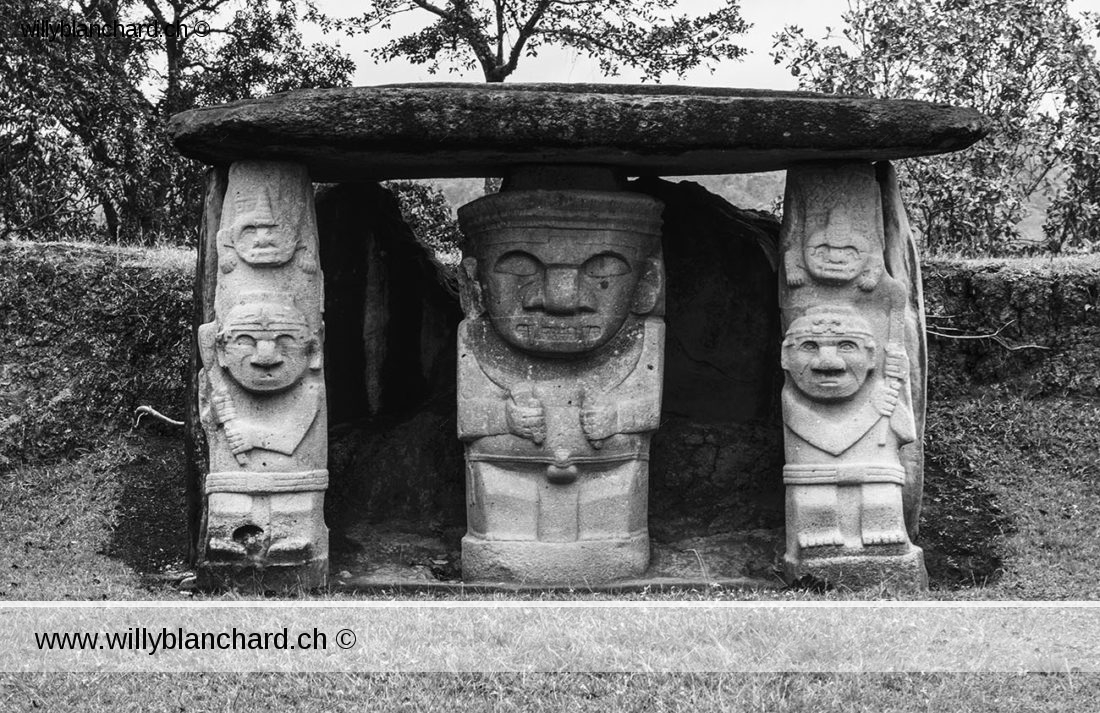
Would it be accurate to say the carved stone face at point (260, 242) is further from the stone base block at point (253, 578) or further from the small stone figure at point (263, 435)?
the stone base block at point (253, 578)

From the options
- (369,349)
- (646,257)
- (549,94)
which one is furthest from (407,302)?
(549,94)

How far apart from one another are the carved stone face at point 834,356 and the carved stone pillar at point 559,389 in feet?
2.39

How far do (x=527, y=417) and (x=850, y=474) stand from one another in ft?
4.99

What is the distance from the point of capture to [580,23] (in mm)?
13234

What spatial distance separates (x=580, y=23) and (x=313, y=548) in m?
7.68

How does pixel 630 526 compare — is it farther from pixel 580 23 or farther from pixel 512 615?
pixel 580 23

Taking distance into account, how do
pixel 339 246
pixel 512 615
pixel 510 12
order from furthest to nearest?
pixel 510 12, pixel 339 246, pixel 512 615

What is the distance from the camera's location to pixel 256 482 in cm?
668

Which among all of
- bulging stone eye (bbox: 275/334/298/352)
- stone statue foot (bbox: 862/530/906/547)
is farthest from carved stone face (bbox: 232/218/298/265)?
stone statue foot (bbox: 862/530/906/547)

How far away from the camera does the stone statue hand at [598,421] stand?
6.91 meters

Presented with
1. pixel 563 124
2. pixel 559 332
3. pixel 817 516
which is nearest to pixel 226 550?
pixel 559 332

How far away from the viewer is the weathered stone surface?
6.29m

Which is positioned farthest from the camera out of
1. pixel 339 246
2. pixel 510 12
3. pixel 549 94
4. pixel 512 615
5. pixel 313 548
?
pixel 510 12

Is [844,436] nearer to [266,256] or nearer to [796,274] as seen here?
[796,274]
